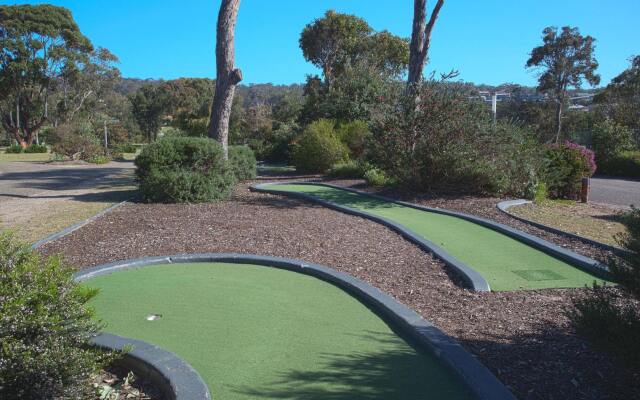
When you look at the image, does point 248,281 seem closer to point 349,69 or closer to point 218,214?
point 218,214

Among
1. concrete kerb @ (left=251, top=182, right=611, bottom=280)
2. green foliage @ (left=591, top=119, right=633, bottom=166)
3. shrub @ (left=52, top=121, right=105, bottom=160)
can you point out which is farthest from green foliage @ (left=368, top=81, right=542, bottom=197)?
shrub @ (left=52, top=121, right=105, bottom=160)

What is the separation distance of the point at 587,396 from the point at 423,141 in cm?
935

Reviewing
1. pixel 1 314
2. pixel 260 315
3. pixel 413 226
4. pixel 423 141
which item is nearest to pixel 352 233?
pixel 413 226

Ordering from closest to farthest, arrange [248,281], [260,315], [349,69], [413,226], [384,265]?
[260,315]
[248,281]
[384,265]
[413,226]
[349,69]

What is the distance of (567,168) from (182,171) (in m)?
9.53

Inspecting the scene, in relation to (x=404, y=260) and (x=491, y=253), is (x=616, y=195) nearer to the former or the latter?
(x=491, y=253)

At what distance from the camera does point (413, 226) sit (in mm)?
8656

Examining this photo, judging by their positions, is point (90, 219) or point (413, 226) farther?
point (90, 219)

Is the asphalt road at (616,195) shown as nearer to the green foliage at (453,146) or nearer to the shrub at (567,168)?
the shrub at (567,168)

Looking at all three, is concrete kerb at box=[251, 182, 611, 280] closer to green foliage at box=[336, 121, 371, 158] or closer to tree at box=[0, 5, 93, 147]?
green foliage at box=[336, 121, 371, 158]

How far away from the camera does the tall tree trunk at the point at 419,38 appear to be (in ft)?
46.5

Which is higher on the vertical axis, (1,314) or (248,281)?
(1,314)

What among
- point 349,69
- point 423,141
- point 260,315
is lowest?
point 260,315

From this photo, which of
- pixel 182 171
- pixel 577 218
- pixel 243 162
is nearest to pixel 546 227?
pixel 577 218
